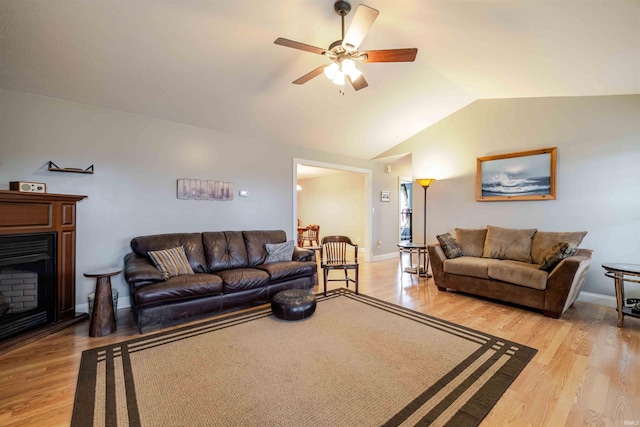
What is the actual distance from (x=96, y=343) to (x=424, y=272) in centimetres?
459

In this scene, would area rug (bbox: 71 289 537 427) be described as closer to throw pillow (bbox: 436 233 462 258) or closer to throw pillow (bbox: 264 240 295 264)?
throw pillow (bbox: 264 240 295 264)

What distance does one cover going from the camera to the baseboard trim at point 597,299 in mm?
3395

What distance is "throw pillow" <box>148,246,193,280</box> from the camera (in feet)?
9.90

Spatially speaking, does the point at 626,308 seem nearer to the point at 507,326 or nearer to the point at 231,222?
the point at 507,326

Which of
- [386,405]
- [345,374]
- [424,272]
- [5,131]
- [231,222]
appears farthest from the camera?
[424,272]

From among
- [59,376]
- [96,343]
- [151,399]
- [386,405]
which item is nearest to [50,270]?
[96,343]

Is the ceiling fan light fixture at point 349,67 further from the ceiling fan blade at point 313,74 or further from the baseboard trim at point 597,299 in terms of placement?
the baseboard trim at point 597,299

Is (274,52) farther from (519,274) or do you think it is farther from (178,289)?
(519,274)

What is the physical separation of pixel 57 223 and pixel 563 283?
5283 mm

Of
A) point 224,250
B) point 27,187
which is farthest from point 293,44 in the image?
point 27,187

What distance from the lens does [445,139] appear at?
16.7 ft

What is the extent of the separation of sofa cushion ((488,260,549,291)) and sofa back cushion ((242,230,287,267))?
297 centimetres

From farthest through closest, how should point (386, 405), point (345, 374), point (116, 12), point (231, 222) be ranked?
point (231, 222), point (116, 12), point (345, 374), point (386, 405)

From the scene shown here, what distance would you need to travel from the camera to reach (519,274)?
321cm
